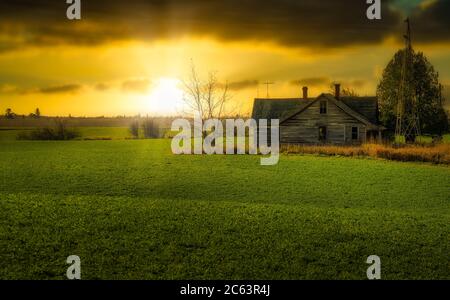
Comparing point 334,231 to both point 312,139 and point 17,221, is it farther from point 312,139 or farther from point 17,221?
point 312,139

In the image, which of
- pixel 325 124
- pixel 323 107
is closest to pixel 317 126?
pixel 325 124

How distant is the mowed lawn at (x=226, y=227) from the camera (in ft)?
39.2

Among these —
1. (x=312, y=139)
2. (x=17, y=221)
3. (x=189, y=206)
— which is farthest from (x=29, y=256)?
(x=312, y=139)

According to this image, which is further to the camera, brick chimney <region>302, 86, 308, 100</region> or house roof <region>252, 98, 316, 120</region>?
house roof <region>252, 98, 316, 120</region>

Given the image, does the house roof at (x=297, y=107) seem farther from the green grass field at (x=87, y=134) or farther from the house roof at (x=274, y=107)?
the green grass field at (x=87, y=134)

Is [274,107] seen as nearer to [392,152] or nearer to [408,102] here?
[408,102]

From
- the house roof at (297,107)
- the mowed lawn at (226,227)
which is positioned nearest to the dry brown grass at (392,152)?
the house roof at (297,107)

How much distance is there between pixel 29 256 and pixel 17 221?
3.86 metres

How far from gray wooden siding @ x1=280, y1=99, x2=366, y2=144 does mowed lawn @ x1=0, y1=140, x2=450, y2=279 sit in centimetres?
2217

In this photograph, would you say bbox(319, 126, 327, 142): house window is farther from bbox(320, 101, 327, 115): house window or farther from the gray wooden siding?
bbox(320, 101, 327, 115): house window

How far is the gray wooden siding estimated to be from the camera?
51656mm

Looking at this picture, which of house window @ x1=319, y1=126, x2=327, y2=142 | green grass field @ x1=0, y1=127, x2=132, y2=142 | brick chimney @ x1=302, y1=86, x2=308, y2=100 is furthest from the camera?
green grass field @ x1=0, y1=127, x2=132, y2=142

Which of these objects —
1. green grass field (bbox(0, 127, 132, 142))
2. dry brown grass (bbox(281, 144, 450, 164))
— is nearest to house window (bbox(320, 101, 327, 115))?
dry brown grass (bbox(281, 144, 450, 164))

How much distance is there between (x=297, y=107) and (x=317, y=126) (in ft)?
17.9
